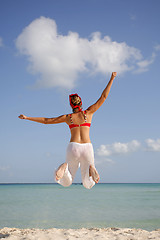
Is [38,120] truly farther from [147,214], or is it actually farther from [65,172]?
[147,214]

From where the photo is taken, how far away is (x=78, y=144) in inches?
209

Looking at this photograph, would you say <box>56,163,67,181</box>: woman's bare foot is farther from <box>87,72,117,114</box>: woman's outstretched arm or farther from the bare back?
<box>87,72,117,114</box>: woman's outstretched arm

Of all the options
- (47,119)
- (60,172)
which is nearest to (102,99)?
(47,119)

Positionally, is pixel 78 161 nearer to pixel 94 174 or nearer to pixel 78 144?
pixel 78 144

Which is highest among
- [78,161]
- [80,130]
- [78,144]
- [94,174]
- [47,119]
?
[47,119]

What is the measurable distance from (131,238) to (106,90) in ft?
14.8

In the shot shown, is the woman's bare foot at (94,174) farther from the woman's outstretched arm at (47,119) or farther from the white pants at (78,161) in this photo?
the woman's outstretched arm at (47,119)

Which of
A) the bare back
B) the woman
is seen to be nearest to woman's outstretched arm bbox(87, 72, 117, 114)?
the woman

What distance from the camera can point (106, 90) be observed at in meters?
5.53

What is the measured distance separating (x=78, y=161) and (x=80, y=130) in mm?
600

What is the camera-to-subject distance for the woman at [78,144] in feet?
17.0

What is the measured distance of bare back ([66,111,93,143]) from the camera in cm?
540

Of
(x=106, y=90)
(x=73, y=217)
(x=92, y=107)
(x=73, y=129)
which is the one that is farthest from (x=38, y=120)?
(x=73, y=217)

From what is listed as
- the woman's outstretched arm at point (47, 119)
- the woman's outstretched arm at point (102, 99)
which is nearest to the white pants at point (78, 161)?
the woman's outstretched arm at point (47, 119)
